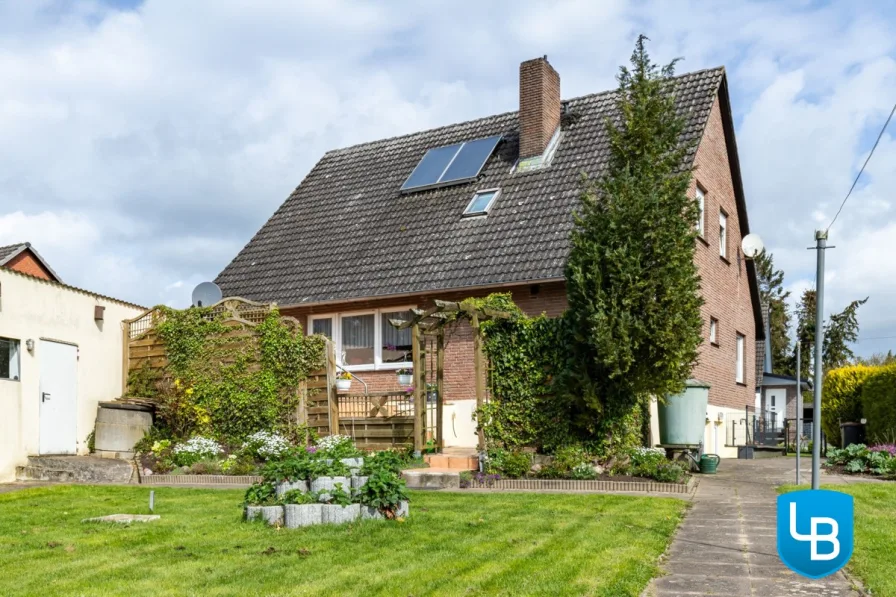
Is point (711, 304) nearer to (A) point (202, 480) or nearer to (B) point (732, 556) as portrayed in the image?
(A) point (202, 480)

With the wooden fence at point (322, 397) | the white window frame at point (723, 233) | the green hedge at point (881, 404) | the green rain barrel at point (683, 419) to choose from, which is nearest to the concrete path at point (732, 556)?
the green rain barrel at point (683, 419)

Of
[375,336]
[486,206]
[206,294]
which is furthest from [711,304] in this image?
[206,294]

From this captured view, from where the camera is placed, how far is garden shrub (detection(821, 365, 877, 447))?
2386cm

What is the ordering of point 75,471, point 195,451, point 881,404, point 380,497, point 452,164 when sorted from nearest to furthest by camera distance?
point 380,497, point 75,471, point 195,451, point 881,404, point 452,164

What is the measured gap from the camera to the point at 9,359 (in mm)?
15422

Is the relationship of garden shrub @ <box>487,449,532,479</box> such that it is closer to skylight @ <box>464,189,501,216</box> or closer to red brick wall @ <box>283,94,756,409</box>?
red brick wall @ <box>283,94,756,409</box>

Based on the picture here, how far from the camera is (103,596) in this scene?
6.23m

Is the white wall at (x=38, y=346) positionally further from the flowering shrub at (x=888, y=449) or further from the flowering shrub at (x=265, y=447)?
the flowering shrub at (x=888, y=449)

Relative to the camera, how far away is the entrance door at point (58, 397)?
52.7 ft

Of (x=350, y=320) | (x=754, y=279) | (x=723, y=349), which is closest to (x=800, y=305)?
(x=754, y=279)

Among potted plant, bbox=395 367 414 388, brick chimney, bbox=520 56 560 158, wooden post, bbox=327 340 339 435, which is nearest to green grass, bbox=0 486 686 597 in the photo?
wooden post, bbox=327 340 339 435

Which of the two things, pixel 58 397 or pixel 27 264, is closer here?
pixel 58 397

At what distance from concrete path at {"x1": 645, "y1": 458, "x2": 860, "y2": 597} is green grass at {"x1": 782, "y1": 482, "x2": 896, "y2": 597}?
0.20 m

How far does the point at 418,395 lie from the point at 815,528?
1168 centimetres
